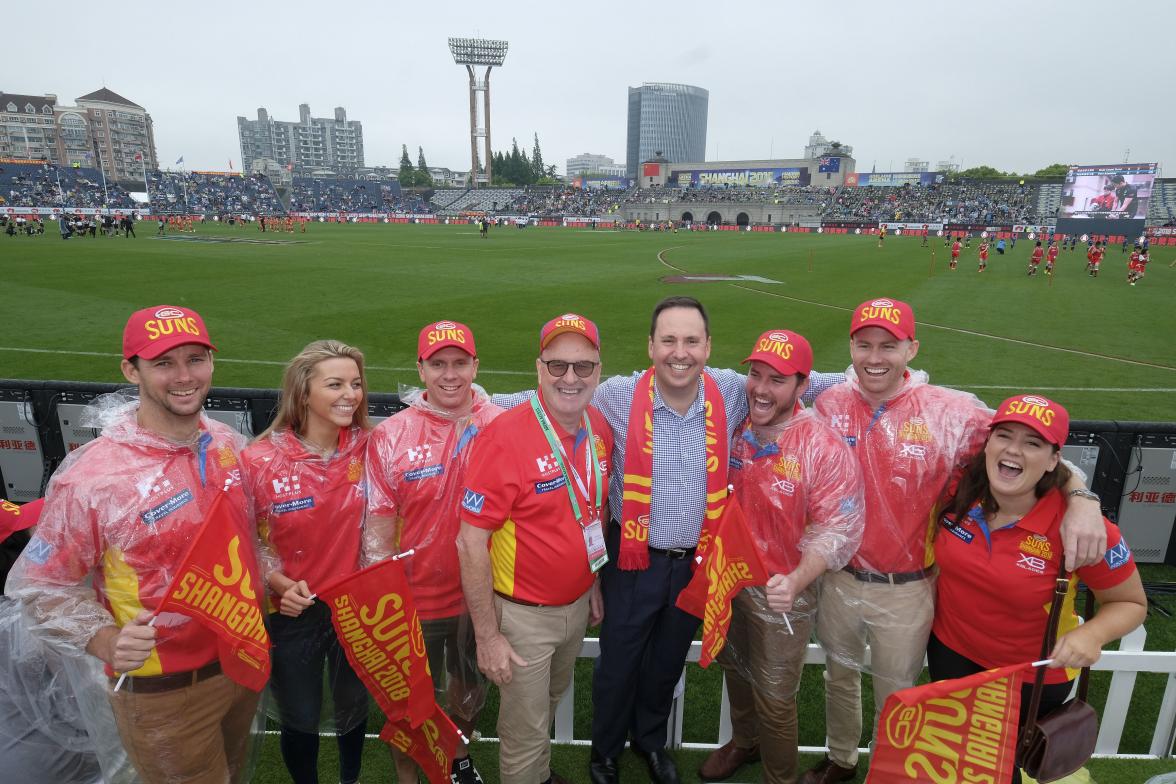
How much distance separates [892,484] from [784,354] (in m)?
0.86

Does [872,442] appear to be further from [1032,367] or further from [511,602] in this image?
[1032,367]

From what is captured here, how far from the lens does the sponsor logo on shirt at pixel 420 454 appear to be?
321 centimetres

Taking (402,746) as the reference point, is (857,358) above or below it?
above

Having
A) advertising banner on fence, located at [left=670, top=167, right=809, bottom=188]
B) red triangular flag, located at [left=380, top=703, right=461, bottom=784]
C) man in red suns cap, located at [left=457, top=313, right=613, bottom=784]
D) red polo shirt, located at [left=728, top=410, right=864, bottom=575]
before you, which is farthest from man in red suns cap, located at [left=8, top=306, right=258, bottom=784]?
advertising banner on fence, located at [left=670, top=167, right=809, bottom=188]

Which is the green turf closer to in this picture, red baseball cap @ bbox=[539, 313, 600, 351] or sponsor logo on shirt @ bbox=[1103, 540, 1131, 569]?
red baseball cap @ bbox=[539, 313, 600, 351]

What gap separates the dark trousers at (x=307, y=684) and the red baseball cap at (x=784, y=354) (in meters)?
2.50

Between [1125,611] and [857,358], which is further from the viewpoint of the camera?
[857,358]

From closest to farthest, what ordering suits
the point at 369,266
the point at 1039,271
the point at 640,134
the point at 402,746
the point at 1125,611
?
the point at 1125,611 → the point at 402,746 → the point at 369,266 → the point at 1039,271 → the point at 640,134

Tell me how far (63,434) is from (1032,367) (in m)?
15.7

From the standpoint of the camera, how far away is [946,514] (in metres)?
3.04

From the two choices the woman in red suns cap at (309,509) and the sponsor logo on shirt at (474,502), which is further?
the woman in red suns cap at (309,509)

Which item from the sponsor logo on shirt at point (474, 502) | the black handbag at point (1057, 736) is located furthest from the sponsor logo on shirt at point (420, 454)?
the black handbag at point (1057, 736)

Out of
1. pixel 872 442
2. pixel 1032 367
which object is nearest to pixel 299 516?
pixel 872 442

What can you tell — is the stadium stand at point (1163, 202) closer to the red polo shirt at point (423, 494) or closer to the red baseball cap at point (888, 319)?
the red baseball cap at point (888, 319)
